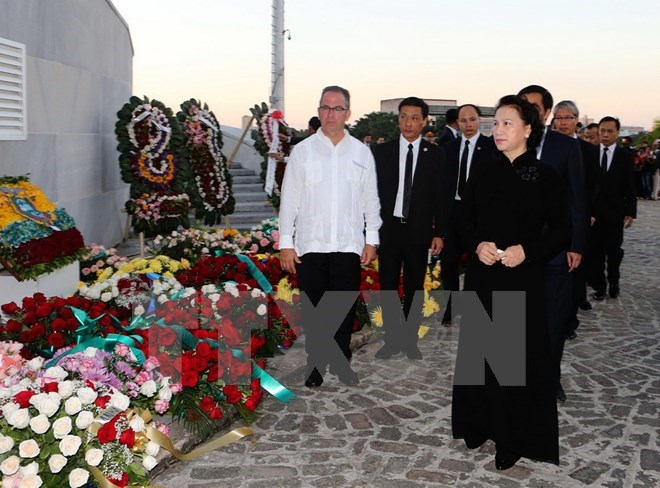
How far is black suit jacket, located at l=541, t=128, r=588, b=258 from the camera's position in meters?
5.40

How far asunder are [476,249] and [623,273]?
26.6 feet

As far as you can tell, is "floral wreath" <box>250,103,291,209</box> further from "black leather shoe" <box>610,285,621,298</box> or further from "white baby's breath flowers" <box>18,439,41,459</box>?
"white baby's breath flowers" <box>18,439,41,459</box>

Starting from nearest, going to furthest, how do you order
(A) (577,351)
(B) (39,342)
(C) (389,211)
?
(B) (39,342)
(C) (389,211)
(A) (577,351)

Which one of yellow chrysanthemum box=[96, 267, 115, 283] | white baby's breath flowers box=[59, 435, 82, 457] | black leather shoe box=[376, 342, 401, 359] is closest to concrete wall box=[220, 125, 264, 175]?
yellow chrysanthemum box=[96, 267, 115, 283]

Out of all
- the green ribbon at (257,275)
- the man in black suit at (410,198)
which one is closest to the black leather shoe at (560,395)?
the man in black suit at (410,198)

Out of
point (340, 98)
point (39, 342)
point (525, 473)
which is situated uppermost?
point (340, 98)

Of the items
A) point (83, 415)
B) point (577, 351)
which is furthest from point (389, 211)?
point (83, 415)

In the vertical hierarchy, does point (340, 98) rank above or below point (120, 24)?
below

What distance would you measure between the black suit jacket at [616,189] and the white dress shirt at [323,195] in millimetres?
4684

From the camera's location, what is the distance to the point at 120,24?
1416 centimetres

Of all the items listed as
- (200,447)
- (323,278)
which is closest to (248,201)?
(323,278)

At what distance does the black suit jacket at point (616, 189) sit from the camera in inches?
355

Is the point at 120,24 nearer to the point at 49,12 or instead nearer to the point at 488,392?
the point at 49,12

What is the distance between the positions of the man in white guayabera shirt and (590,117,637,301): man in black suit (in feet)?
14.7
